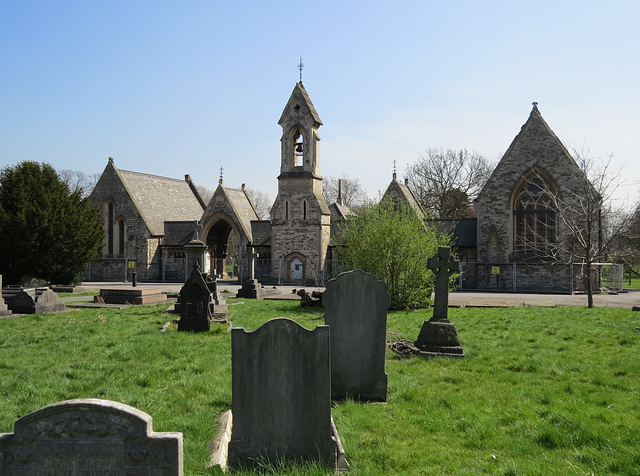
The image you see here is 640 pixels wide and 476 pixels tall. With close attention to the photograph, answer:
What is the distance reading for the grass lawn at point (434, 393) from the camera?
478 centimetres

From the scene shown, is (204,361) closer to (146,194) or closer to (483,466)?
(483,466)

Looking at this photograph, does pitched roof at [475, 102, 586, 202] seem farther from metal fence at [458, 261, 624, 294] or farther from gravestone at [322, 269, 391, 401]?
gravestone at [322, 269, 391, 401]

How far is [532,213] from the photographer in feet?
101

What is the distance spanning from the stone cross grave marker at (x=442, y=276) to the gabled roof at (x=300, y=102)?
2483cm

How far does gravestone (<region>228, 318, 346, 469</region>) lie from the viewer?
452 cm

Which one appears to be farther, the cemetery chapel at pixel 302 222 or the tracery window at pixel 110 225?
the tracery window at pixel 110 225

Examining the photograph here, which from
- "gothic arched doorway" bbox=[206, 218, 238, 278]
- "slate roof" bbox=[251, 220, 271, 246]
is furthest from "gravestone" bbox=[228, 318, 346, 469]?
"gothic arched doorway" bbox=[206, 218, 238, 278]

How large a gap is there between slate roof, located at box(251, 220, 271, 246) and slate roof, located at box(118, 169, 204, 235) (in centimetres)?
746

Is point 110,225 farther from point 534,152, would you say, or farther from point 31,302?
point 534,152

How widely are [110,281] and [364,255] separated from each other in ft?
95.0

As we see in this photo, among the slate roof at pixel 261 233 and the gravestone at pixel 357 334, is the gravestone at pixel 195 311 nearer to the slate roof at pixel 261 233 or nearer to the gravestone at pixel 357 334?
the gravestone at pixel 357 334

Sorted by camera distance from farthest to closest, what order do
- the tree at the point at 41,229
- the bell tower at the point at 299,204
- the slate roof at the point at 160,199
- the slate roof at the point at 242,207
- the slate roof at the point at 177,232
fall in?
the slate roof at the point at 160,199 → the slate roof at the point at 177,232 → the slate roof at the point at 242,207 → the bell tower at the point at 299,204 → the tree at the point at 41,229

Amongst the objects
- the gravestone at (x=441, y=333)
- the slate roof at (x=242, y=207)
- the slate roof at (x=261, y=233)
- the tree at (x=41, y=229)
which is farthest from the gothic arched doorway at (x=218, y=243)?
the gravestone at (x=441, y=333)

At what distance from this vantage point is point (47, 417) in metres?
3.08
